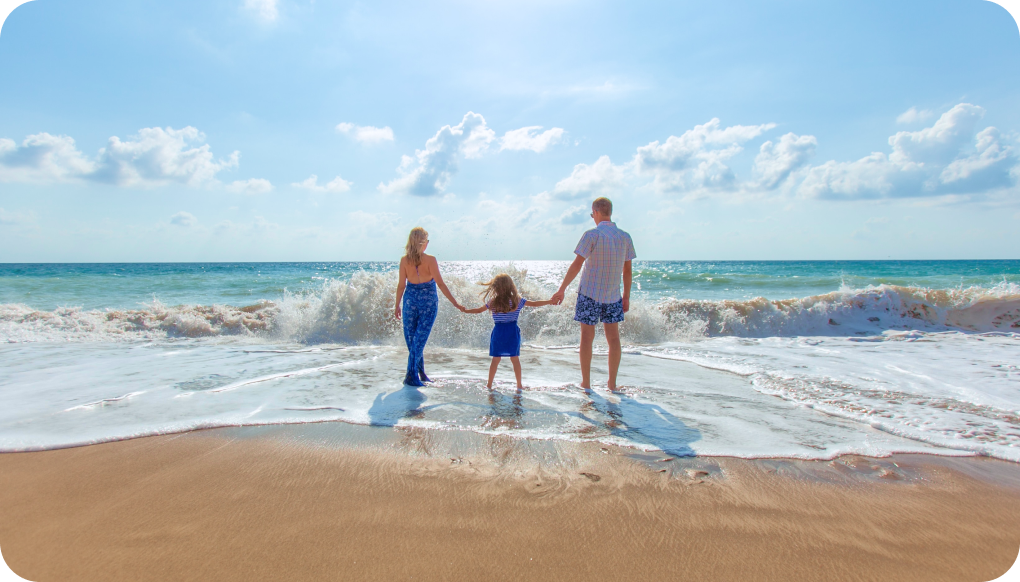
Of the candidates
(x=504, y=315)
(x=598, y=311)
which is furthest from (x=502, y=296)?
(x=598, y=311)

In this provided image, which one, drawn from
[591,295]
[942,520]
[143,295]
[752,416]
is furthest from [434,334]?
[143,295]

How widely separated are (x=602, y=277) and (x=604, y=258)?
8.1 inches

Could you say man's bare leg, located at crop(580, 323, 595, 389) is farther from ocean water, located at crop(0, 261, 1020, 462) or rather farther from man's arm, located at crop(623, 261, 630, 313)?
man's arm, located at crop(623, 261, 630, 313)

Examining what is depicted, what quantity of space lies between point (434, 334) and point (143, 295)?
14936 millimetres

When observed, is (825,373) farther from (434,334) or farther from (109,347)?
(109,347)

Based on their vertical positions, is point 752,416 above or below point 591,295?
below

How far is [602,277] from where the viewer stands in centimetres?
485

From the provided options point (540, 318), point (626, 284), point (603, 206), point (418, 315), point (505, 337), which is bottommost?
point (540, 318)

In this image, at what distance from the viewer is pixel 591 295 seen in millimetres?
4910

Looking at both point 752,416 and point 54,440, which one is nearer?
point 54,440

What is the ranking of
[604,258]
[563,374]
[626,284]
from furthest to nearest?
[563,374]
[626,284]
[604,258]

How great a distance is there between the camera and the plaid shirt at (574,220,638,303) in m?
4.80

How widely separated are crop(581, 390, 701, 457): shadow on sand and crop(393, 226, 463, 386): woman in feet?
→ 6.75

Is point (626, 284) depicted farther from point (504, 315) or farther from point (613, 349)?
point (504, 315)
